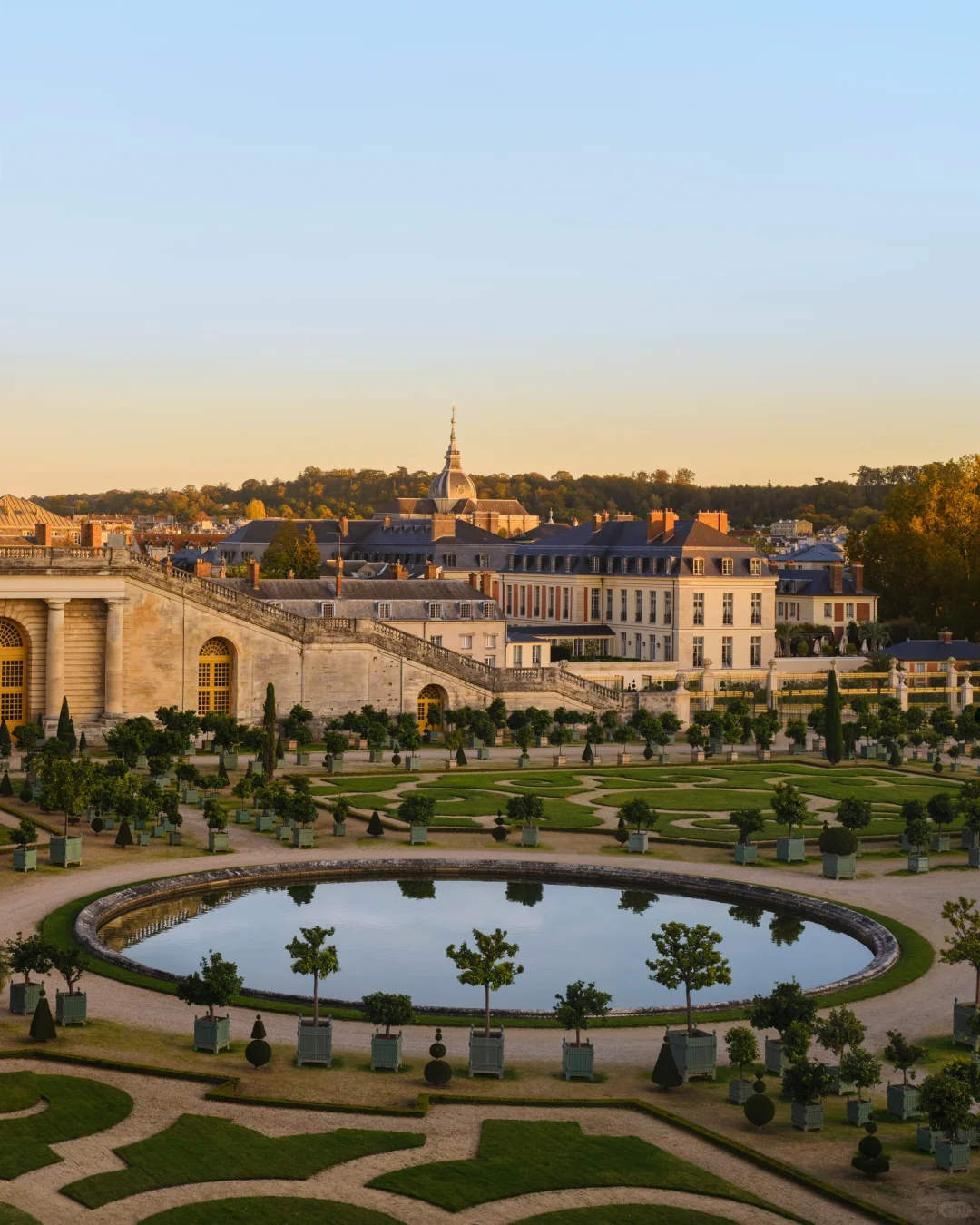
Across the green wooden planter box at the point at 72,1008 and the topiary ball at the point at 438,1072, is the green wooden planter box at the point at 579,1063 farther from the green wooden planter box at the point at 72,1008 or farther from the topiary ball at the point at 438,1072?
the green wooden planter box at the point at 72,1008

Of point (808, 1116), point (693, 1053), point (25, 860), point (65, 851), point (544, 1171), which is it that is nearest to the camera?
point (544, 1171)

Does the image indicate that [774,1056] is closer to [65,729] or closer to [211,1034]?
[211,1034]

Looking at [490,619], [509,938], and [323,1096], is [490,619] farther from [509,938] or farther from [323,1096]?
[323,1096]

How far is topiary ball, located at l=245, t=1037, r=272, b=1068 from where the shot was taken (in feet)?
103

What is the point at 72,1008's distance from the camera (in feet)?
110

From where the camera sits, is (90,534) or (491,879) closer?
(491,879)

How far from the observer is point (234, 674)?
7994 cm

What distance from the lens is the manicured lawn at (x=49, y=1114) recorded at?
2689cm

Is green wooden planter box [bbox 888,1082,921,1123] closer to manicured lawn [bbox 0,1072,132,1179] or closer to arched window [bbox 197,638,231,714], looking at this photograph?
manicured lawn [bbox 0,1072,132,1179]

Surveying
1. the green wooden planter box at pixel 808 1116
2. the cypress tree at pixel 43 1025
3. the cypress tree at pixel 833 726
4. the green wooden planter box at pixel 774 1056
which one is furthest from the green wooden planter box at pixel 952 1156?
the cypress tree at pixel 833 726

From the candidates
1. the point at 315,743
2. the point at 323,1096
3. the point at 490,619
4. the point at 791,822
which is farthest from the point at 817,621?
the point at 323,1096

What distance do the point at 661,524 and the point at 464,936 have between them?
6809 cm

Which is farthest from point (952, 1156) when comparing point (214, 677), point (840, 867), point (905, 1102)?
point (214, 677)

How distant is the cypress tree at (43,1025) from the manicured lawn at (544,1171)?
8859 mm
